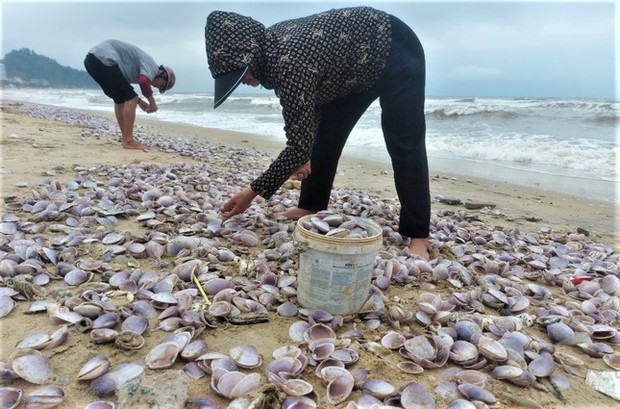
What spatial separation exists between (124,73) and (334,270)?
525 cm

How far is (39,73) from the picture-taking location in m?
64.2

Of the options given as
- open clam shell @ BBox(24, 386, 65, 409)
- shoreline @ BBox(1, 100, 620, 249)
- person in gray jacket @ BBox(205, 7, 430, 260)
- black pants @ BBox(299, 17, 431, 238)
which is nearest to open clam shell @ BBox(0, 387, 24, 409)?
open clam shell @ BBox(24, 386, 65, 409)

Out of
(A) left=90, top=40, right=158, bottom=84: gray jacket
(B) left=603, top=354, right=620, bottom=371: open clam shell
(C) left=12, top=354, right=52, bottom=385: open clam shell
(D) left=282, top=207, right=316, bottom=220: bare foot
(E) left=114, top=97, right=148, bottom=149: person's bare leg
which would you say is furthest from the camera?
(E) left=114, top=97, right=148, bottom=149: person's bare leg

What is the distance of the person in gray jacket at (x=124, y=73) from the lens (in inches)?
223

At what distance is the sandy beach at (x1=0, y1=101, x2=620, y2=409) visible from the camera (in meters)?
1.52

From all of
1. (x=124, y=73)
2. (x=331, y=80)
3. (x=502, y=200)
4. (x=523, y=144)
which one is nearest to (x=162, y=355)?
(x=331, y=80)

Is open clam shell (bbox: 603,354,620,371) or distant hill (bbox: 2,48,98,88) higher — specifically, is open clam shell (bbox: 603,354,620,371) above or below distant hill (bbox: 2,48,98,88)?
below

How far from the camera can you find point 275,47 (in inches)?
90.2

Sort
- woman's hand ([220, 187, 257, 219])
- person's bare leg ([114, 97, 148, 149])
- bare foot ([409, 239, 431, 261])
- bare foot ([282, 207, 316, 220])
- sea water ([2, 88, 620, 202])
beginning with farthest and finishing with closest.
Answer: sea water ([2, 88, 620, 202]) < person's bare leg ([114, 97, 148, 149]) < bare foot ([282, 207, 316, 220]) < bare foot ([409, 239, 431, 261]) < woman's hand ([220, 187, 257, 219])

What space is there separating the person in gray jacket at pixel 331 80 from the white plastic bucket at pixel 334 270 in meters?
0.71

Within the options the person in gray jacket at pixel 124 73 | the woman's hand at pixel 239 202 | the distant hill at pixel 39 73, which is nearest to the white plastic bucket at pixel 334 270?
the woman's hand at pixel 239 202

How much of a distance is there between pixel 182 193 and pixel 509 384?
2.81 m

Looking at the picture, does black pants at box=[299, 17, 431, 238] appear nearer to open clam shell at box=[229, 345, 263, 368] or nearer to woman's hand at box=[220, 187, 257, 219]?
woman's hand at box=[220, 187, 257, 219]

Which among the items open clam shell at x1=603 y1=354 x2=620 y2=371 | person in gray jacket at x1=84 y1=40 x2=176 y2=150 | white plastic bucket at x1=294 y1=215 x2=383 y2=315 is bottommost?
open clam shell at x1=603 y1=354 x2=620 y2=371
